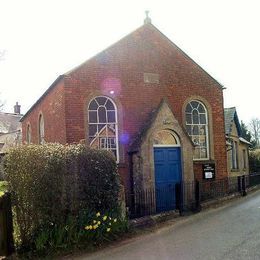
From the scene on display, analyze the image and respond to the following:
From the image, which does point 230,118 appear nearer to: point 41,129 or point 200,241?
point 41,129

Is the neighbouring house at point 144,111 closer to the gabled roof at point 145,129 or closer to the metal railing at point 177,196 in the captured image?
the gabled roof at point 145,129

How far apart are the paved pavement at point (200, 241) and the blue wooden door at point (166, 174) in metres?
2.56

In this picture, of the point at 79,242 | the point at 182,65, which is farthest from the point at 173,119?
the point at 79,242

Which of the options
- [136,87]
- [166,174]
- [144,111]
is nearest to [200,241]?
[166,174]

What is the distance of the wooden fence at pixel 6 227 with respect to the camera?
8.91 meters

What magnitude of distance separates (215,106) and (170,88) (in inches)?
109

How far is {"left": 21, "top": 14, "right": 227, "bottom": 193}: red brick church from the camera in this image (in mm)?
15211

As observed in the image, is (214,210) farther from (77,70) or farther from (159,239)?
(77,70)

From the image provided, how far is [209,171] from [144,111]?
4.25 metres

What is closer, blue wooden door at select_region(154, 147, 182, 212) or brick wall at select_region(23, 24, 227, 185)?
brick wall at select_region(23, 24, 227, 185)

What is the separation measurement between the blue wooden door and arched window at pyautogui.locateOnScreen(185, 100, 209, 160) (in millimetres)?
2020

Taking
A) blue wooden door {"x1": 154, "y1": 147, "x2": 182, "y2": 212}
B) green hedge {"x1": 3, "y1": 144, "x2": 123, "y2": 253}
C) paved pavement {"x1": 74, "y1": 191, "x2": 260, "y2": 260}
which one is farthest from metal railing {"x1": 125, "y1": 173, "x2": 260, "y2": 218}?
green hedge {"x1": 3, "y1": 144, "x2": 123, "y2": 253}

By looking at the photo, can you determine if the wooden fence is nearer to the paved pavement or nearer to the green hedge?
the green hedge

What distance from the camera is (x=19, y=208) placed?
945 centimetres
